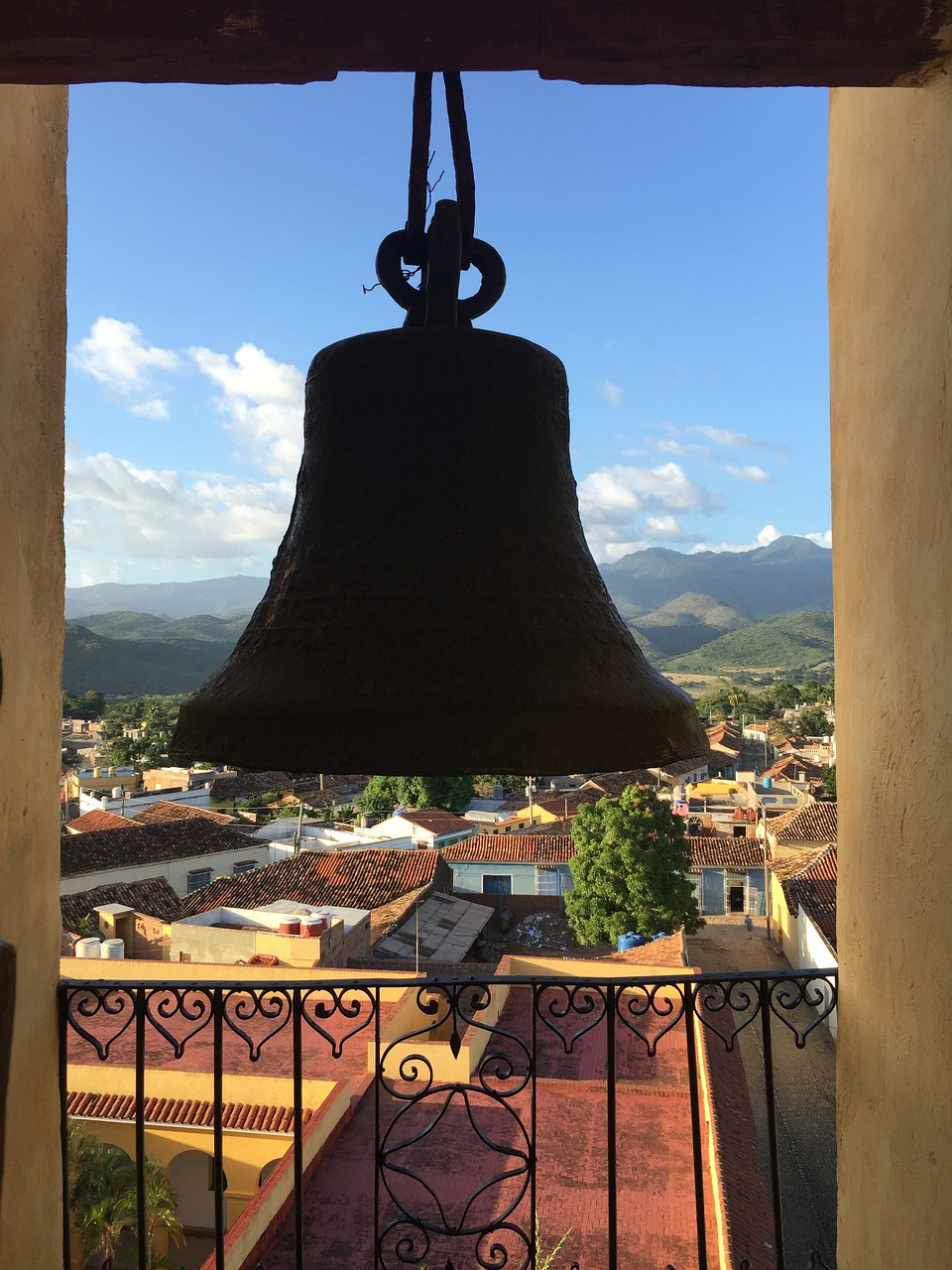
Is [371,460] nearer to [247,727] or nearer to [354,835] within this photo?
[247,727]

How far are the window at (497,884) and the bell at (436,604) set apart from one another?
2244 cm

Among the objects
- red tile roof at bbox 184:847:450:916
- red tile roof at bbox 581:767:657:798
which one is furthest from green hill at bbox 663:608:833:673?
red tile roof at bbox 184:847:450:916

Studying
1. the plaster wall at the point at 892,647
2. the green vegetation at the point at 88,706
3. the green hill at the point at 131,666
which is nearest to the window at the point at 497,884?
the plaster wall at the point at 892,647

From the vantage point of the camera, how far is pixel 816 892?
18188mm

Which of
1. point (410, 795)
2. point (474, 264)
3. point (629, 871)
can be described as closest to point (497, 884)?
point (629, 871)

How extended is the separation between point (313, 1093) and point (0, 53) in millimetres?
7690

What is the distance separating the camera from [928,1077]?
151 cm

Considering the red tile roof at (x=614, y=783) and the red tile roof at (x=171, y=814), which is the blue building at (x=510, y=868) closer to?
the red tile roof at (x=171, y=814)

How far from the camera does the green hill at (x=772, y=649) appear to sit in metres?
122

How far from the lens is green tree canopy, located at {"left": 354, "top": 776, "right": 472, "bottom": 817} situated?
111ft

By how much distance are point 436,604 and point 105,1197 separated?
7.63m

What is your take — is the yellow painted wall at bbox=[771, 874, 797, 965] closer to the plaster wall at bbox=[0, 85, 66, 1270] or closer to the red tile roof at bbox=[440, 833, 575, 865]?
the red tile roof at bbox=[440, 833, 575, 865]

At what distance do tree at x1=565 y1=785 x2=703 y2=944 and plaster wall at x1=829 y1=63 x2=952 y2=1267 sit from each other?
15403 millimetres

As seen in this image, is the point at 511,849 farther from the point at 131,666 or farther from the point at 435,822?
the point at 131,666
